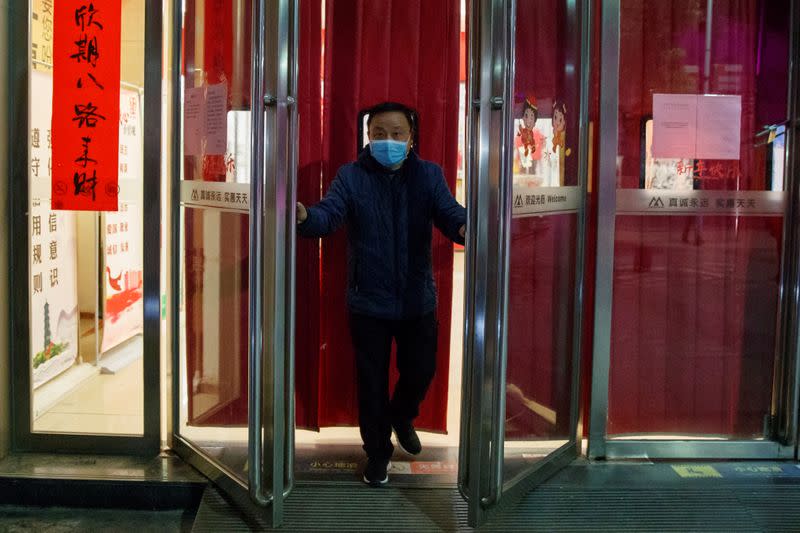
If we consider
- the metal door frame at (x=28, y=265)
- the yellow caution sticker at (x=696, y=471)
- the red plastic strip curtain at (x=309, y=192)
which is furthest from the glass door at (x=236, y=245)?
the yellow caution sticker at (x=696, y=471)

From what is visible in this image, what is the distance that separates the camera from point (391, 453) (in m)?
3.30

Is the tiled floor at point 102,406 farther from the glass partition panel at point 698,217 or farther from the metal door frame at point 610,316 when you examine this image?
the glass partition panel at point 698,217

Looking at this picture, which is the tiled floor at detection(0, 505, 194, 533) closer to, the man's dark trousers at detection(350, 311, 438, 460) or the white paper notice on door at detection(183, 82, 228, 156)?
the man's dark trousers at detection(350, 311, 438, 460)

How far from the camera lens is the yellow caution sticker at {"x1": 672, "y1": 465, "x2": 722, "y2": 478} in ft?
11.2

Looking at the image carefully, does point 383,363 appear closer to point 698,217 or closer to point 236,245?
point 236,245

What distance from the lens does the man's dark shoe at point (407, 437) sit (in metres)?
3.42

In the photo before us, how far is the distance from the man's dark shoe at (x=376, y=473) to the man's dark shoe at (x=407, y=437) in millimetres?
196

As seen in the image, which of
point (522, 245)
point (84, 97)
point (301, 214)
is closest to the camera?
point (301, 214)

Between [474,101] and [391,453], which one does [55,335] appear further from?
[474,101]

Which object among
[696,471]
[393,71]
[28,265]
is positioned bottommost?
[696,471]

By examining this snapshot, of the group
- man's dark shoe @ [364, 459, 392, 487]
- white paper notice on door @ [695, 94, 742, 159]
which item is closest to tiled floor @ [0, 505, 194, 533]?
man's dark shoe @ [364, 459, 392, 487]

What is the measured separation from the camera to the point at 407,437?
3.43m

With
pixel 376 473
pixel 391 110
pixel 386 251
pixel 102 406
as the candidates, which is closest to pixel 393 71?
pixel 391 110

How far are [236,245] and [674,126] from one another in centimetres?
199
